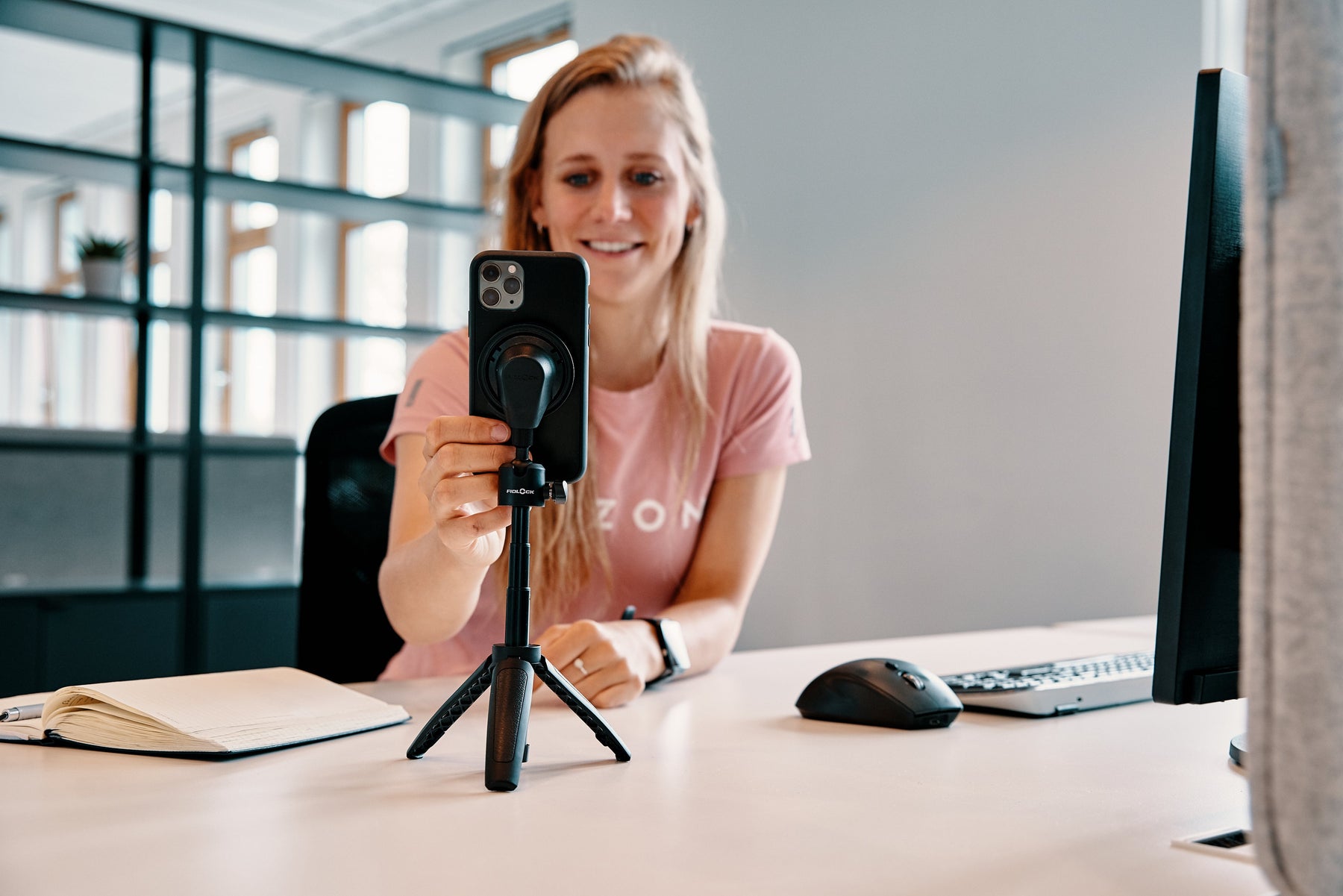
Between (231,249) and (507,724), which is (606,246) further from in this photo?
(231,249)

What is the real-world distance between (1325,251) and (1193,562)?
0.31 m

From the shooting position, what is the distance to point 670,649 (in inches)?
41.9

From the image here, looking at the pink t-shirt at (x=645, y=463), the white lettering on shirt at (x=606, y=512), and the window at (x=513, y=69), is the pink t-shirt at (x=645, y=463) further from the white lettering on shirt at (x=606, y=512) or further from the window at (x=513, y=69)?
the window at (x=513, y=69)

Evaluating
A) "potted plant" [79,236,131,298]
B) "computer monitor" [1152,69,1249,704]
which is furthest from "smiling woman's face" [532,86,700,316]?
"potted plant" [79,236,131,298]

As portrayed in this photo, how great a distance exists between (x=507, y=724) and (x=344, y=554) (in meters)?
0.79

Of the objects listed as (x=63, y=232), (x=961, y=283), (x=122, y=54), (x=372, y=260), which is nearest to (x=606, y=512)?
(x=961, y=283)

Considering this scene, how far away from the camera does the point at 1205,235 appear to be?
1.97 feet

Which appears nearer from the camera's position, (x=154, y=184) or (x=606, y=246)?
(x=606, y=246)

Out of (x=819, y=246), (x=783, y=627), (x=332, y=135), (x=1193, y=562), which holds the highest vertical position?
(x=332, y=135)

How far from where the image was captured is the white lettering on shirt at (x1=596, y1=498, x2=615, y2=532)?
136 centimetres

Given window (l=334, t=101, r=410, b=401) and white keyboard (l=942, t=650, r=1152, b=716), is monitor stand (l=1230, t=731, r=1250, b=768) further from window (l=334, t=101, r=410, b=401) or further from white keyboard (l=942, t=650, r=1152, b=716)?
window (l=334, t=101, r=410, b=401)

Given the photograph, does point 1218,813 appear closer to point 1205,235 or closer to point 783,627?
point 1205,235

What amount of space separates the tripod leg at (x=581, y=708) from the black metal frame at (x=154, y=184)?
2.45 m

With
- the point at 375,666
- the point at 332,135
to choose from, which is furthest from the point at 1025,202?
the point at 332,135
